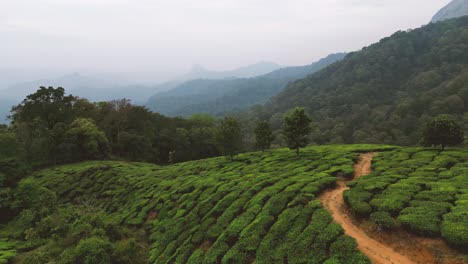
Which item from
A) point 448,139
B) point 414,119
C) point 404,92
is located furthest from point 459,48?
point 448,139

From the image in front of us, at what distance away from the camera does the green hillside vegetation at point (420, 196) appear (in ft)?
48.0

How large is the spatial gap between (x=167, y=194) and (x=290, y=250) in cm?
1797

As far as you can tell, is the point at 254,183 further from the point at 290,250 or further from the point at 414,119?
the point at 414,119

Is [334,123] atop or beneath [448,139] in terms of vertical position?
beneath

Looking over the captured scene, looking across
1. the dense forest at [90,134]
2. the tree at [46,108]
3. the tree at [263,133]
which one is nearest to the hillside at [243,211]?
the tree at [263,133]

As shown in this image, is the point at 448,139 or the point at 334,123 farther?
the point at 334,123

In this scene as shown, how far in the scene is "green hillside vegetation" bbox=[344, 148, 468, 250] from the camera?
1463cm

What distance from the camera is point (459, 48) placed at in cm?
18462

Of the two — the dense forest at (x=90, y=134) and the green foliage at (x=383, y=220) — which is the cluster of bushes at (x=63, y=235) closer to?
the green foliage at (x=383, y=220)

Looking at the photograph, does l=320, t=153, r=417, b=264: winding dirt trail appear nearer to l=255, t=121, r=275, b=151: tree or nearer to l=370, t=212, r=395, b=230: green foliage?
l=370, t=212, r=395, b=230: green foliage

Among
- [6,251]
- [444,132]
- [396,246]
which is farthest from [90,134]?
[444,132]

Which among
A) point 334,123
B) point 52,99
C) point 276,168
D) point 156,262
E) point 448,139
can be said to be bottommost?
point 334,123

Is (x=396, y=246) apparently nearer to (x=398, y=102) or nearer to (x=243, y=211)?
(x=243, y=211)

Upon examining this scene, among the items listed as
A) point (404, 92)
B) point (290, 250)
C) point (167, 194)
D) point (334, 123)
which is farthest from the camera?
point (404, 92)
